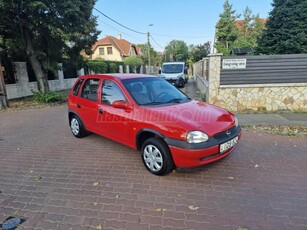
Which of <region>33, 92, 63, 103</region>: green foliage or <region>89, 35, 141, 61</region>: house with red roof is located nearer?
<region>33, 92, 63, 103</region>: green foliage

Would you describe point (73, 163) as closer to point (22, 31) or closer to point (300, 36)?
point (22, 31)

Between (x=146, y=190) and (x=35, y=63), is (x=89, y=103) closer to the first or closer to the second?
(x=146, y=190)

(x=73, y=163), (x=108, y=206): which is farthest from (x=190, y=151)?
(x=73, y=163)

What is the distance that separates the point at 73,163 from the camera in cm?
428

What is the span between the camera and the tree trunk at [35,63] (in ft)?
38.1

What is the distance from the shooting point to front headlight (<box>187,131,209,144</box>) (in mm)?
3193

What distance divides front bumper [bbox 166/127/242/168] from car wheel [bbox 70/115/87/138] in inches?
119

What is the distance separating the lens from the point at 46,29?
1142cm

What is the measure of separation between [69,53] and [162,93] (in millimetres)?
10973

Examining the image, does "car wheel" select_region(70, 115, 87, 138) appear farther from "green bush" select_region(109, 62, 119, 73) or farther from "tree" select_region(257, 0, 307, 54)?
"green bush" select_region(109, 62, 119, 73)

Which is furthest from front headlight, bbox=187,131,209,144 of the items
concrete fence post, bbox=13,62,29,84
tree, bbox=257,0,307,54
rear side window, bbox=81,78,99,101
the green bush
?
the green bush

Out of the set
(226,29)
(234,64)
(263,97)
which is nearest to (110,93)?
(234,64)

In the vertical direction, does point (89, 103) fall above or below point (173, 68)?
below

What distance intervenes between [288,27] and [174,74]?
8402 millimetres
